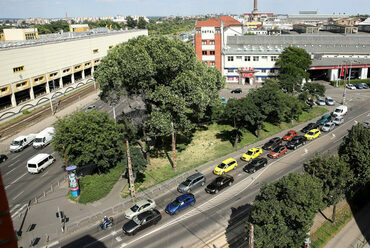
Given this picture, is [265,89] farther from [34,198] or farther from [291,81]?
[34,198]

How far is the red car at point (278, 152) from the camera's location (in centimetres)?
4360

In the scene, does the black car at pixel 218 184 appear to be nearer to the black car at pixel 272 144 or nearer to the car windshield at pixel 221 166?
the car windshield at pixel 221 166

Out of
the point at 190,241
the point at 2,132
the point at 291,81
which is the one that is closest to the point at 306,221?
the point at 190,241

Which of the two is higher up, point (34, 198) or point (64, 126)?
point (64, 126)

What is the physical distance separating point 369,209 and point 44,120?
57216mm

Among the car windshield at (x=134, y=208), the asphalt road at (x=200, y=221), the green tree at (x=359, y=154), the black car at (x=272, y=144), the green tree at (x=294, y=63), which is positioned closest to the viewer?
the asphalt road at (x=200, y=221)

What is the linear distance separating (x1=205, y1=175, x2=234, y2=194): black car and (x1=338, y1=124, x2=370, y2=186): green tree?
12.4m

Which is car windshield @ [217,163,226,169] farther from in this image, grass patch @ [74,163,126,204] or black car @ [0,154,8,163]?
black car @ [0,154,8,163]

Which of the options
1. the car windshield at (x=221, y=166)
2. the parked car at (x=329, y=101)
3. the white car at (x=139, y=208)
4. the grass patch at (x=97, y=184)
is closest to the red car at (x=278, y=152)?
the car windshield at (x=221, y=166)

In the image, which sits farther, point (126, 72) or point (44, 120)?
point (44, 120)

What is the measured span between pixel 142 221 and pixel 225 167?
1462 centimetres

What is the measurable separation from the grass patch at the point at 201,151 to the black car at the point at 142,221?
6.09 m

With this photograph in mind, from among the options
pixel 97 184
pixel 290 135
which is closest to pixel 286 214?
pixel 97 184

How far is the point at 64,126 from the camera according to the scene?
36.4 meters
